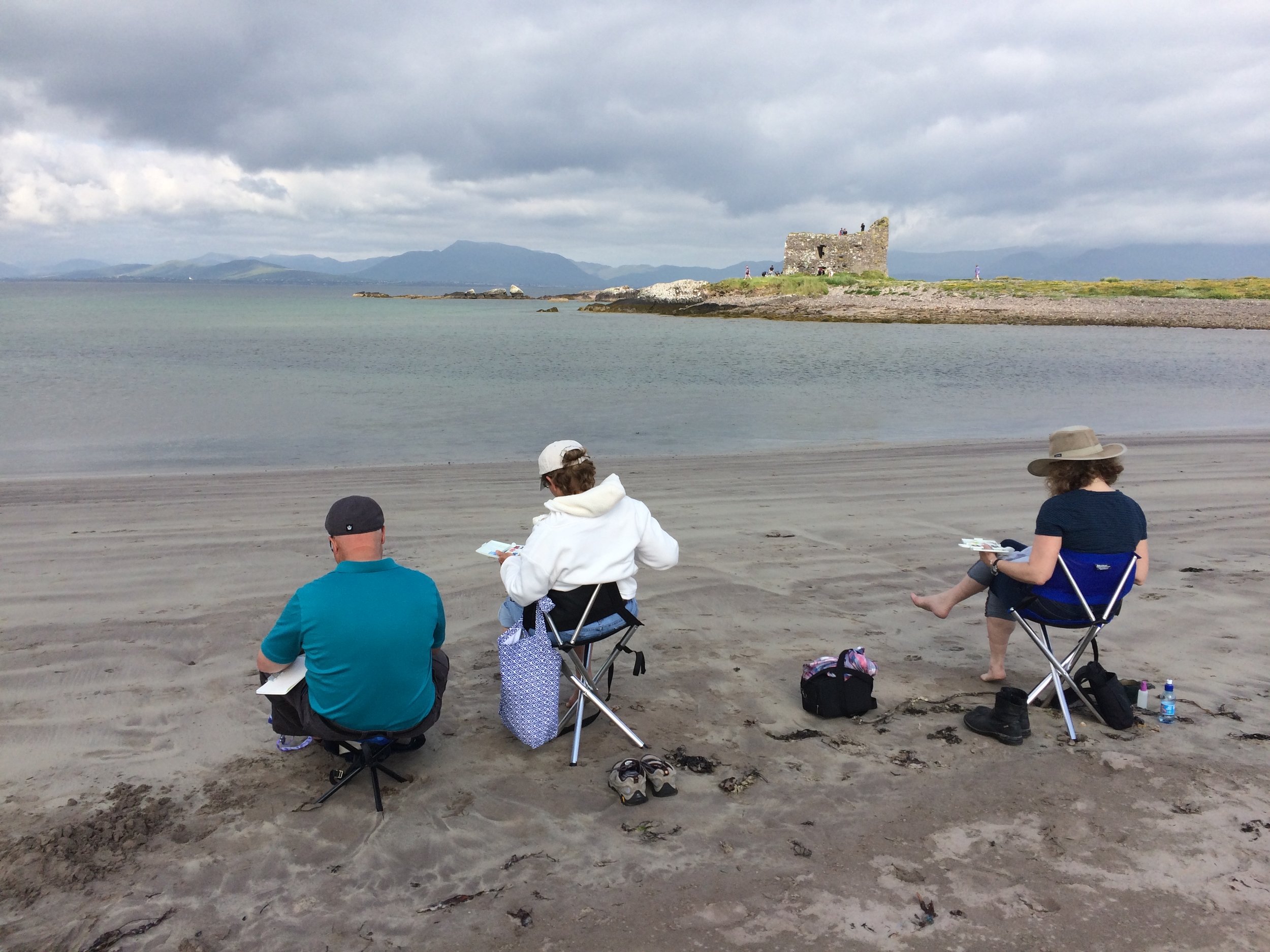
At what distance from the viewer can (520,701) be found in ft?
13.0

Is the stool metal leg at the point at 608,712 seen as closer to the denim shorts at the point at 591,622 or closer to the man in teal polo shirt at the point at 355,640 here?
the denim shorts at the point at 591,622

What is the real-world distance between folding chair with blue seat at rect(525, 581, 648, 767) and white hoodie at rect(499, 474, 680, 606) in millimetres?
56

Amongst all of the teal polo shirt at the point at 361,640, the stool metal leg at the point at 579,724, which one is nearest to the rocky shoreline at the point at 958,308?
the stool metal leg at the point at 579,724

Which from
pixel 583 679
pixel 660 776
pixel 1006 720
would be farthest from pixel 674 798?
pixel 1006 720

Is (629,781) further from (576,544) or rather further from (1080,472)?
(1080,472)

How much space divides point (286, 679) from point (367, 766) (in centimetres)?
55

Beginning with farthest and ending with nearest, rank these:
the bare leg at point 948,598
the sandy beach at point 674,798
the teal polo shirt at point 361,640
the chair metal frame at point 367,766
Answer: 1. the bare leg at point 948,598
2. the chair metal frame at point 367,766
3. the teal polo shirt at point 361,640
4. the sandy beach at point 674,798

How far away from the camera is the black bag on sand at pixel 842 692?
14.2 feet

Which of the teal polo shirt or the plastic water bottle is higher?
the teal polo shirt

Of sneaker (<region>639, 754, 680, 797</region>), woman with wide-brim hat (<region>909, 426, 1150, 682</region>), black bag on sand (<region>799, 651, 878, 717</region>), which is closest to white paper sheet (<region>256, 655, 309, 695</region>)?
sneaker (<region>639, 754, 680, 797</region>)

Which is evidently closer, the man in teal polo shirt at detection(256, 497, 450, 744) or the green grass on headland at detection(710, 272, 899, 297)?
the man in teal polo shirt at detection(256, 497, 450, 744)

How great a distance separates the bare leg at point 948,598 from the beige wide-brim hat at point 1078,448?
944 mm

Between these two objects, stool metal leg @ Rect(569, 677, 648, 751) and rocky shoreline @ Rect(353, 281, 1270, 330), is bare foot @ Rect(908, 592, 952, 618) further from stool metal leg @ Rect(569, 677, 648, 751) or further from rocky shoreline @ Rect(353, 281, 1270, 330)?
rocky shoreline @ Rect(353, 281, 1270, 330)

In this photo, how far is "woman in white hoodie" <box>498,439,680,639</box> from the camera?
150 inches
